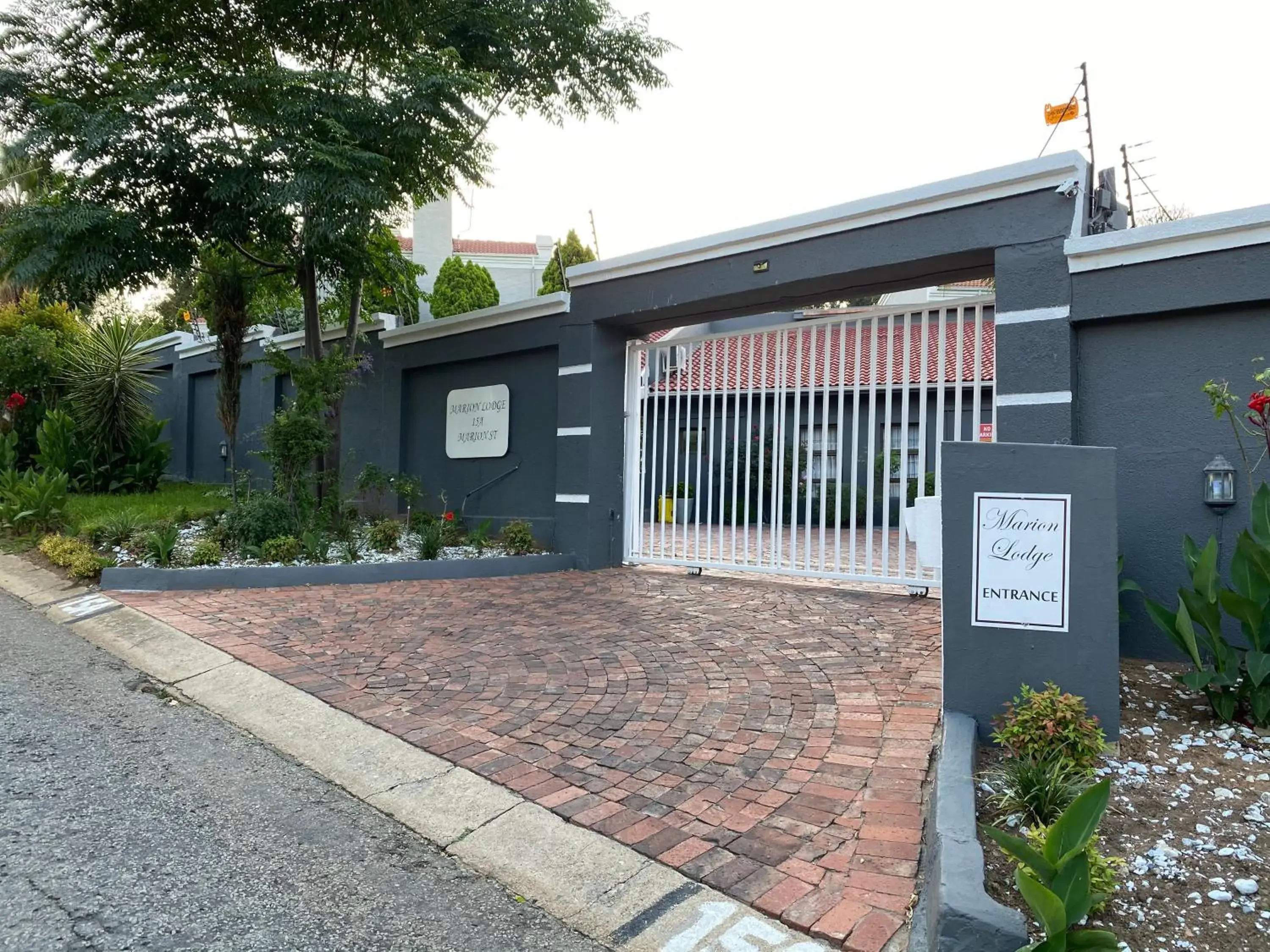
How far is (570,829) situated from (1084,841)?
1.75m

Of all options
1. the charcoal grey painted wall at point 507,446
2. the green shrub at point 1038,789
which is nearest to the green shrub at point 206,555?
the charcoal grey painted wall at point 507,446

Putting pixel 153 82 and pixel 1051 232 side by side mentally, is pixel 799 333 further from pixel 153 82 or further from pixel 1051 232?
pixel 153 82

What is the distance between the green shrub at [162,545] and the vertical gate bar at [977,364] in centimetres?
658

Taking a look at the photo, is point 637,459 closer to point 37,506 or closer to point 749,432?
point 749,432

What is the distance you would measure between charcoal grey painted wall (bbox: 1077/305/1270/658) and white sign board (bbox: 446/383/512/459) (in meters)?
6.39

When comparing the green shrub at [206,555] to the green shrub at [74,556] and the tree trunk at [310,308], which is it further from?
the tree trunk at [310,308]

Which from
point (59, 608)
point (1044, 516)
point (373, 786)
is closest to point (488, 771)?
point (373, 786)

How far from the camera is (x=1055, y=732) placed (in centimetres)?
315

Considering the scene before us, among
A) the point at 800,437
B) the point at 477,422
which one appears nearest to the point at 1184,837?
the point at 800,437

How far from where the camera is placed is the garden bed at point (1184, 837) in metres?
2.29

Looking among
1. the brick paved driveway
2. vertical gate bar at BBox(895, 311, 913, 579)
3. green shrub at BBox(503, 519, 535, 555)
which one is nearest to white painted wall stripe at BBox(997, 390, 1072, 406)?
vertical gate bar at BBox(895, 311, 913, 579)

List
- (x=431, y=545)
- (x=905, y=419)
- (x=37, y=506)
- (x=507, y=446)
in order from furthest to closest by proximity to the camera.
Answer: (x=507, y=446)
(x=37, y=506)
(x=431, y=545)
(x=905, y=419)

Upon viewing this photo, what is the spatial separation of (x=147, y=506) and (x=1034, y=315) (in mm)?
9741

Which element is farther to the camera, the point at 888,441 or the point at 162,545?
the point at 162,545
